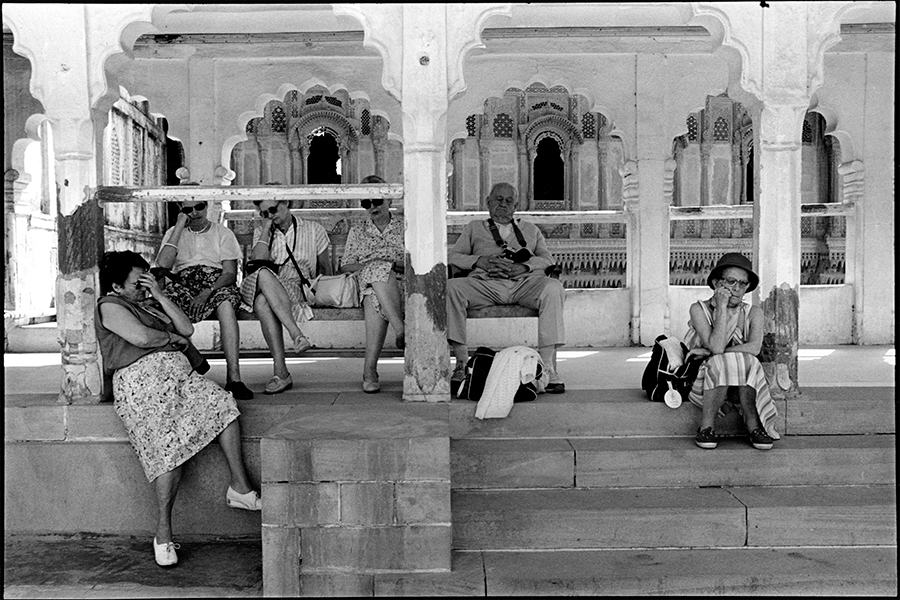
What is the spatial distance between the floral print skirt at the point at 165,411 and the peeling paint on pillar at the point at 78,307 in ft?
1.97

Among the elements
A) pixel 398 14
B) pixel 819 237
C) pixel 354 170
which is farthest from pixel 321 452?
pixel 819 237

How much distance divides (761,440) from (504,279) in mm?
2127

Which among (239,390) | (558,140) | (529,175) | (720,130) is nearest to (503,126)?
(529,175)

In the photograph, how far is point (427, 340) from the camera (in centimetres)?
507

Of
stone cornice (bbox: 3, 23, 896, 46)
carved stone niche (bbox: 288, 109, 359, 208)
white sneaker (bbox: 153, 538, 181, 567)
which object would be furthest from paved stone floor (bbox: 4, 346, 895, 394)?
carved stone niche (bbox: 288, 109, 359, 208)

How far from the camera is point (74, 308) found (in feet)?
16.2

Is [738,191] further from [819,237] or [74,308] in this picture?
[74,308]

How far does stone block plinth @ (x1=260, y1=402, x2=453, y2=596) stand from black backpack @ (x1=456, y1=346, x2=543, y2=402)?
1.38m

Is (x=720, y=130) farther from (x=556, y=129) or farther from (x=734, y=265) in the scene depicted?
(x=734, y=265)

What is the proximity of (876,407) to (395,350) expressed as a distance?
167 inches

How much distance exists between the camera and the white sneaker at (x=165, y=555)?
166 inches

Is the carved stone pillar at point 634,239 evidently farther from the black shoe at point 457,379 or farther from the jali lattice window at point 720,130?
the jali lattice window at point 720,130

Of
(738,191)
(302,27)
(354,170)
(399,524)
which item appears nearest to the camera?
(399,524)

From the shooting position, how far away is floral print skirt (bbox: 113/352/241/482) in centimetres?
432
